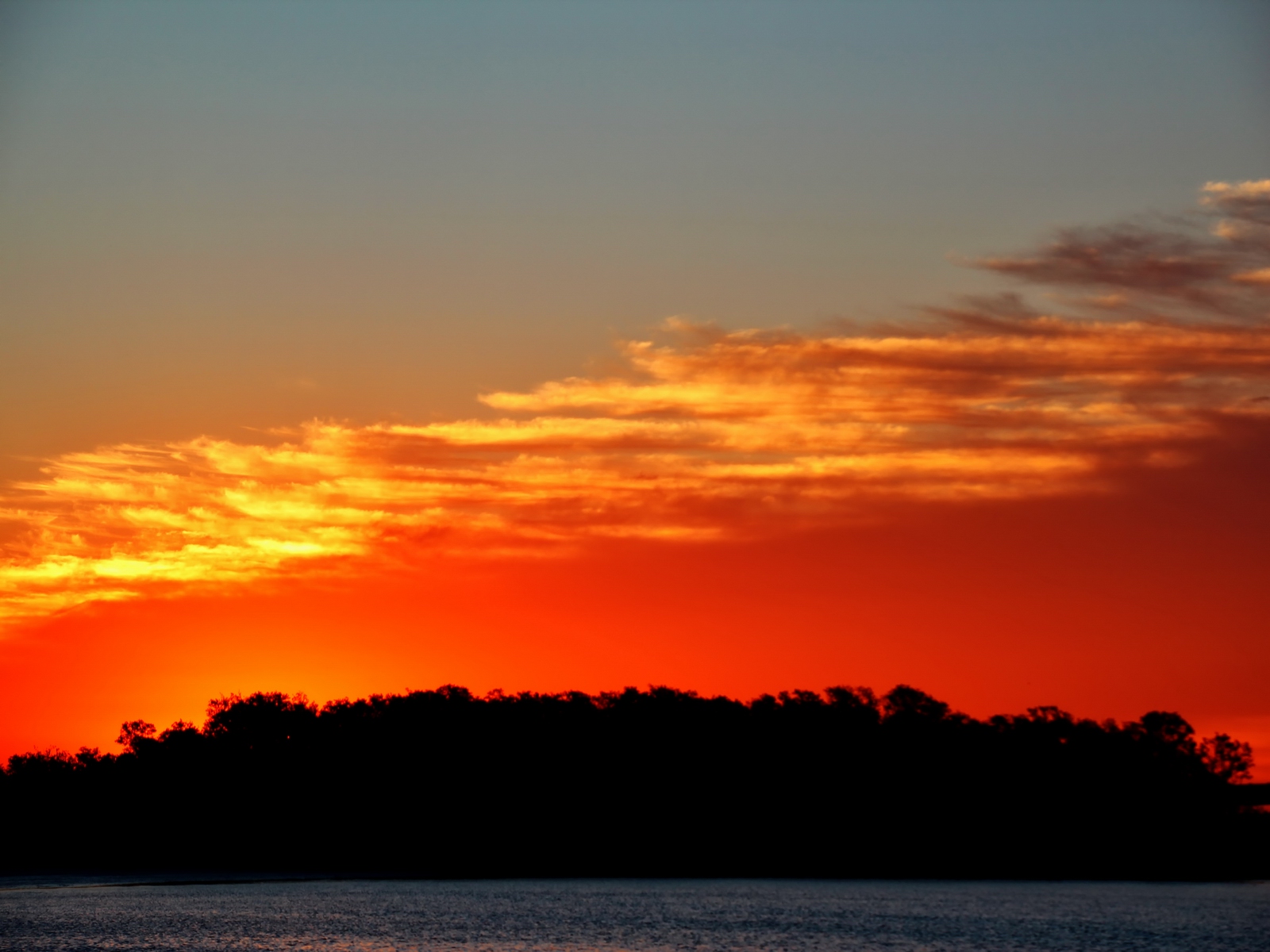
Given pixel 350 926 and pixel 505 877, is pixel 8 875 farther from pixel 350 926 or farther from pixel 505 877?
pixel 350 926

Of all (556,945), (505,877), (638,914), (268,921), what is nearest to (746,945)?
(556,945)

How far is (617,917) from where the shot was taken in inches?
4872

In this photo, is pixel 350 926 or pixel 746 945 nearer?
pixel 746 945

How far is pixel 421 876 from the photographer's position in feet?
643

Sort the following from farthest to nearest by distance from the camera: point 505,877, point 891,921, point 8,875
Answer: point 505,877 → point 8,875 → point 891,921

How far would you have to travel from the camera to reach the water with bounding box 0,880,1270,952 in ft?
330

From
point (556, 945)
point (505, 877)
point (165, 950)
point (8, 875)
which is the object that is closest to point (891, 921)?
point (556, 945)

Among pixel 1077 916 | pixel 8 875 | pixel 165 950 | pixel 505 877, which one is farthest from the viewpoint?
pixel 505 877

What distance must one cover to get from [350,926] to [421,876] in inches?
3473

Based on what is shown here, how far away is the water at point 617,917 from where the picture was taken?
100438 mm

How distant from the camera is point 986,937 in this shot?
113 meters

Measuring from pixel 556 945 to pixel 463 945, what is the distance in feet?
20.7

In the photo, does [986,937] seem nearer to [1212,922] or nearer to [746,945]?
[746,945]

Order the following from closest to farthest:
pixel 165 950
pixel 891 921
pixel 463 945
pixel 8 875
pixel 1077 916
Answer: pixel 165 950 → pixel 463 945 → pixel 891 921 → pixel 1077 916 → pixel 8 875
